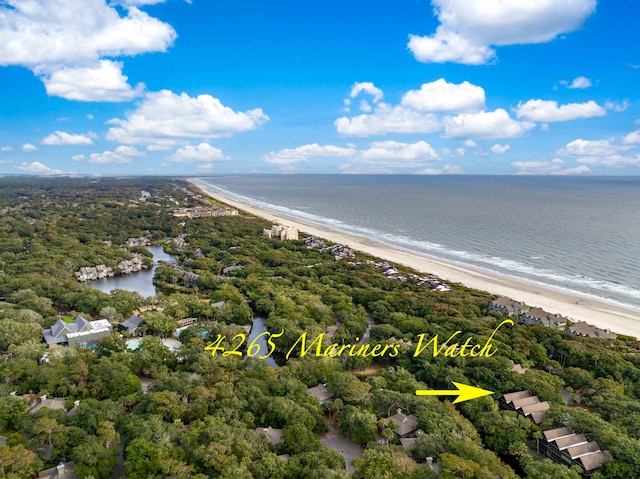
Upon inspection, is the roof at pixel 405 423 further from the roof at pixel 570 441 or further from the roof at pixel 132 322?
the roof at pixel 132 322

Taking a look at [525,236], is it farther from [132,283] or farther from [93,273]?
[93,273]

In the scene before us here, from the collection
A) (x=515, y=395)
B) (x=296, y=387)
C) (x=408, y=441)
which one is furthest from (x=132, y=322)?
(x=515, y=395)

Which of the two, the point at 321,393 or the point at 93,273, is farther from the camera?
the point at 93,273

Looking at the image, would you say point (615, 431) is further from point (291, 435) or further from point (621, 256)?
point (621, 256)

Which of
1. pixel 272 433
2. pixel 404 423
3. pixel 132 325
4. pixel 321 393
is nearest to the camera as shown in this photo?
pixel 272 433

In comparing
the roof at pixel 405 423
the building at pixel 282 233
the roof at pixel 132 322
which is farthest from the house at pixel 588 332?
the building at pixel 282 233

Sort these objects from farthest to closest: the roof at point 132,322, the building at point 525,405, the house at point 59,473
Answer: the roof at point 132,322 < the building at point 525,405 < the house at point 59,473

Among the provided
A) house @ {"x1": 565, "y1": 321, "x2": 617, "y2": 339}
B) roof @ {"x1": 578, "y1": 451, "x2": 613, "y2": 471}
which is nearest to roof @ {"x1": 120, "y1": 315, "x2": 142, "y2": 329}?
roof @ {"x1": 578, "y1": 451, "x2": 613, "y2": 471}

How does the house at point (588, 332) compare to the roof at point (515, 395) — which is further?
the house at point (588, 332)
